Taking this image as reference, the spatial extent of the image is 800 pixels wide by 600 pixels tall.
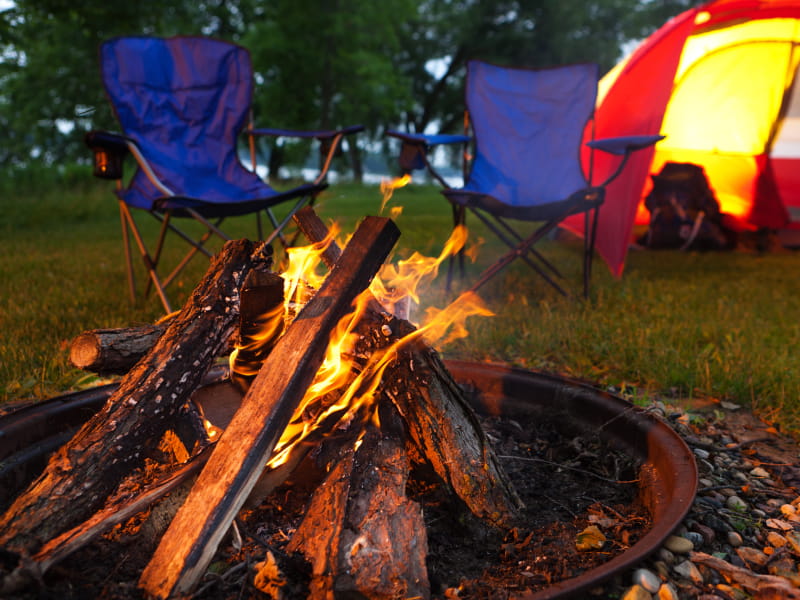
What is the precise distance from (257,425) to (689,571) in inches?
32.8

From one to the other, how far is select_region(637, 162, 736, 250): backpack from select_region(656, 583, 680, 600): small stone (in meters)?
4.97

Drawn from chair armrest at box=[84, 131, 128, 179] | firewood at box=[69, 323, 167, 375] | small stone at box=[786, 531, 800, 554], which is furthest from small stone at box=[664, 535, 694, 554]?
chair armrest at box=[84, 131, 128, 179]

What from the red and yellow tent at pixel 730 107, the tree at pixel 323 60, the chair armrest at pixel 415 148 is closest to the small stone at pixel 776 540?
the chair armrest at pixel 415 148

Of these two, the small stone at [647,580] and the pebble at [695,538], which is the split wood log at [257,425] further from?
the pebble at [695,538]

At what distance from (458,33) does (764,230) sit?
51.3 ft

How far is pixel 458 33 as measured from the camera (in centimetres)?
1886

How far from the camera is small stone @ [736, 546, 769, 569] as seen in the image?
1.14 metres

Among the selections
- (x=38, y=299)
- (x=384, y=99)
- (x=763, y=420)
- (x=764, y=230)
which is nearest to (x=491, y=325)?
(x=763, y=420)

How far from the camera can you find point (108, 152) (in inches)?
107

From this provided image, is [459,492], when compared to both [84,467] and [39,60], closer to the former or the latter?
[84,467]

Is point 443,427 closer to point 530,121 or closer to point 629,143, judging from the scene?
point 629,143

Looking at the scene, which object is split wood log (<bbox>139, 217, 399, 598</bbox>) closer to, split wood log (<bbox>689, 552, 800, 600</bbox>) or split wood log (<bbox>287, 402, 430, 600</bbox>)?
split wood log (<bbox>287, 402, 430, 600</bbox>)

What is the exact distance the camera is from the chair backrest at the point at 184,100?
131 inches

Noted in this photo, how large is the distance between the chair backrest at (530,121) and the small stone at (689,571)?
277 centimetres
